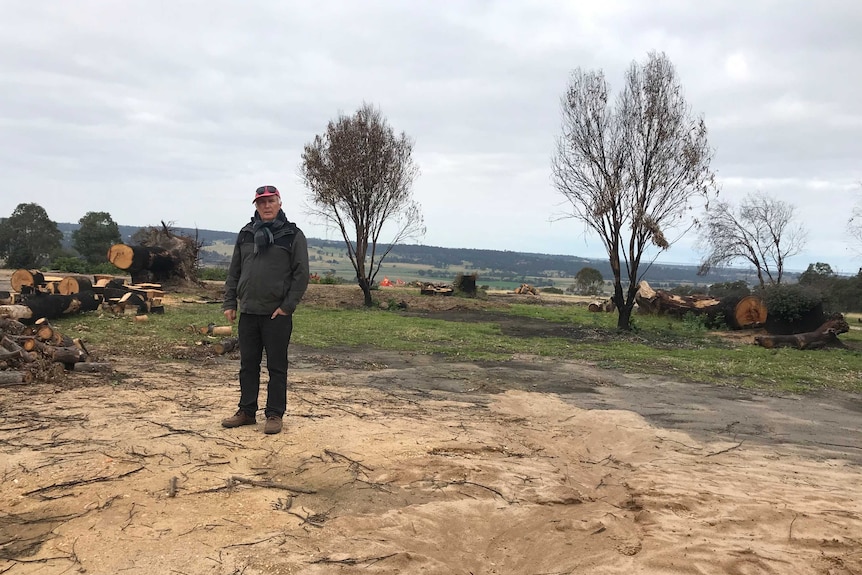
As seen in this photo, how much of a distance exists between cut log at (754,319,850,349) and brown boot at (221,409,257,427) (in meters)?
12.7

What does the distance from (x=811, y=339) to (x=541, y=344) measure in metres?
6.60

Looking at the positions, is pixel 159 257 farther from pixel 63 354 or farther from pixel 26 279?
pixel 63 354

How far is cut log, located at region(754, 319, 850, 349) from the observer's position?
533 inches

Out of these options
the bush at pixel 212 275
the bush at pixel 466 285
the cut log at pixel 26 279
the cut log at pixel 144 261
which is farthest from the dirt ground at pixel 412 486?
the bush at pixel 212 275

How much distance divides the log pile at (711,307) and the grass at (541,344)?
103cm

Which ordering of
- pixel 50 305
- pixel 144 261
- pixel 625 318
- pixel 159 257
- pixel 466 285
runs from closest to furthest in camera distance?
pixel 50 305, pixel 625 318, pixel 144 261, pixel 159 257, pixel 466 285

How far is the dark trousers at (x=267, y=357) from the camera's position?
16.2ft

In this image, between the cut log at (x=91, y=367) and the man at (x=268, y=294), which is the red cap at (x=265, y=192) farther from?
the cut log at (x=91, y=367)

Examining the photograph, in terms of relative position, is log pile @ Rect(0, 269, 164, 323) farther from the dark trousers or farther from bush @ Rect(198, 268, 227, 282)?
bush @ Rect(198, 268, 227, 282)

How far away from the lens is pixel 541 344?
1263 cm

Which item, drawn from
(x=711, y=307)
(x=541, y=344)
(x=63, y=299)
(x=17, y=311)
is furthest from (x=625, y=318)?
(x=17, y=311)

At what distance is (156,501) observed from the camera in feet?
11.4

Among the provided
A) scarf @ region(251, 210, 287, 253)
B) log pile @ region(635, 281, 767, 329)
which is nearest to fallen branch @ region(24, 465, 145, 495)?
scarf @ region(251, 210, 287, 253)

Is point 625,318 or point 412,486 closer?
point 412,486
